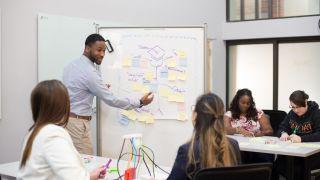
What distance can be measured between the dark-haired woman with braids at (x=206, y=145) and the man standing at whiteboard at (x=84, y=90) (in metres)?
1.64

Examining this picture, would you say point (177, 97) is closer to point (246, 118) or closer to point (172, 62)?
point (172, 62)

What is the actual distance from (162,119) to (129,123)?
1.04 ft

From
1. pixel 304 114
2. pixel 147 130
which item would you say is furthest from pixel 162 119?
pixel 304 114

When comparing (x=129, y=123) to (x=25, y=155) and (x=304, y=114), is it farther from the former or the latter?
(x=25, y=155)

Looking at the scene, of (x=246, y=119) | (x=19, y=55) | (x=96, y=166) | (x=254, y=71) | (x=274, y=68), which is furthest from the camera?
(x=254, y=71)

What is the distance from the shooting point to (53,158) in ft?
5.65

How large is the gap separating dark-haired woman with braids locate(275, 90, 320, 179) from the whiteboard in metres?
0.90

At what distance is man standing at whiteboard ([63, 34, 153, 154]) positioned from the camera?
3.54 meters

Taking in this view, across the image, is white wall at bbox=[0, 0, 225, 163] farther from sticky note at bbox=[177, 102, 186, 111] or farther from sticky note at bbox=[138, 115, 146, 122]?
sticky note at bbox=[177, 102, 186, 111]

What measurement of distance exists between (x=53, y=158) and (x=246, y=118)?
118 inches

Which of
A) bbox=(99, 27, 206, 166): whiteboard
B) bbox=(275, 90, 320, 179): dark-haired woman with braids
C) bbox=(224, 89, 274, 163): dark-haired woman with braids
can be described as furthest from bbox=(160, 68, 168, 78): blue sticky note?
bbox=(275, 90, 320, 179): dark-haired woman with braids

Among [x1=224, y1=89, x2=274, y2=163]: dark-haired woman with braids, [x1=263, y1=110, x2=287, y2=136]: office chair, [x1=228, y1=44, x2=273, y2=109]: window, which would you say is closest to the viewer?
[x1=224, y1=89, x2=274, y2=163]: dark-haired woman with braids

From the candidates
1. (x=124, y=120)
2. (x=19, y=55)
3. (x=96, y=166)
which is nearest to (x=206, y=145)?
(x=96, y=166)

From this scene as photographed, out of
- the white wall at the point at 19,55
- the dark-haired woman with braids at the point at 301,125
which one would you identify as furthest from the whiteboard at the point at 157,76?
the dark-haired woman with braids at the point at 301,125
